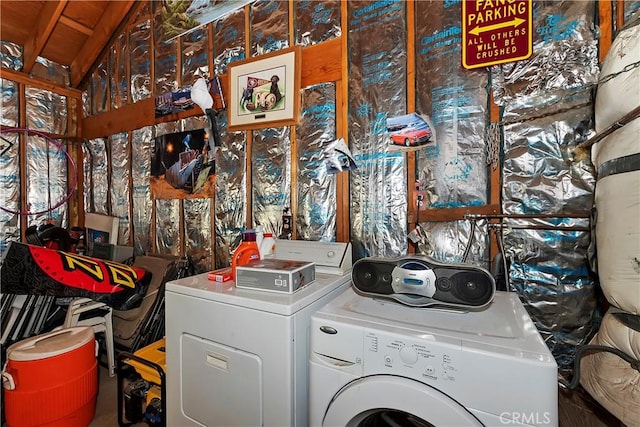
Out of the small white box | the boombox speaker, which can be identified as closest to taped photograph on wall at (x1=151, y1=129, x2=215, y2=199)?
the small white box

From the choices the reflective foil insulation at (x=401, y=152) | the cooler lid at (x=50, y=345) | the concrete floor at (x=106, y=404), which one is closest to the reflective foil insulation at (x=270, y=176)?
the reflective foil insulation at (x=401, y=152)

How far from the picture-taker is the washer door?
2.52ft

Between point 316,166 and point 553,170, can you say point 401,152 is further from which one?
point 553,170

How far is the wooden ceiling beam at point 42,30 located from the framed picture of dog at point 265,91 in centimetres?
179

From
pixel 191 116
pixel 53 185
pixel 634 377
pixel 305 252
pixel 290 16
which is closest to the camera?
pixel 634 377

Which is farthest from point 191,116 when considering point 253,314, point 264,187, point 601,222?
point 601,222

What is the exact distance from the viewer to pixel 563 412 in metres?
1.22

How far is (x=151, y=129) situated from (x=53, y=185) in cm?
152

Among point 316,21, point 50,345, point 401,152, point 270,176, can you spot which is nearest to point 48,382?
point 50,345

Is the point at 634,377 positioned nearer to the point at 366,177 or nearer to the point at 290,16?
the point at 366,177

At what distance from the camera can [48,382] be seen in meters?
1.39

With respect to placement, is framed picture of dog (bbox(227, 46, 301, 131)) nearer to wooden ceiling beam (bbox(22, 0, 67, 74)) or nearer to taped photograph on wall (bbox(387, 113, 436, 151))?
taped photograph on wall (bbox(387, 113, 436, 151))

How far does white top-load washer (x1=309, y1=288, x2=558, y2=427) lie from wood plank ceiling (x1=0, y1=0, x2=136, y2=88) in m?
3.49

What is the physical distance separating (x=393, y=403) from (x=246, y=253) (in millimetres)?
887
